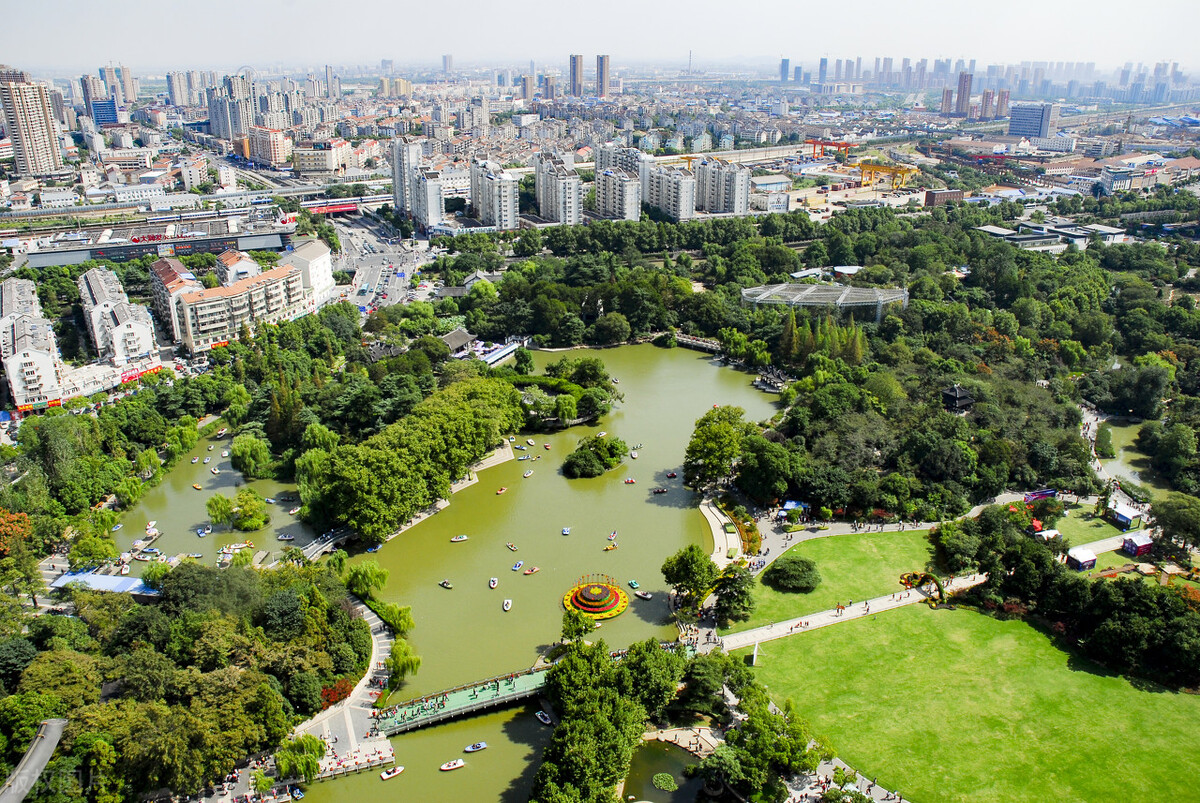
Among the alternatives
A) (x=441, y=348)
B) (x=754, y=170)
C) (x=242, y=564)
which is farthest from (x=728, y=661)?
(x=754, y=170)

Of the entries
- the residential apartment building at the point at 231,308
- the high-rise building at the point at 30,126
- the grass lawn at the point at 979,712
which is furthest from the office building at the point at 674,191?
the high-rise building at the point at 30,126

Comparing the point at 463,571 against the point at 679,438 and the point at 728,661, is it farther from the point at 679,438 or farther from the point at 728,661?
the point at 679,438

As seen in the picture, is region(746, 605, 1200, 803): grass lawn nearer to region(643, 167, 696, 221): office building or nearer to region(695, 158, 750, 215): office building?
region(643, 167, 696, 221): office building

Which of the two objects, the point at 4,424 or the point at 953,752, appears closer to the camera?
the point at 953,752

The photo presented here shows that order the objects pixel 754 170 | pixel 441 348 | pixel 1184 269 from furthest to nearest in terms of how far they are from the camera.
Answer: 1. pixel 754 170
2. pixel 1184 269
3. pixel 441 348

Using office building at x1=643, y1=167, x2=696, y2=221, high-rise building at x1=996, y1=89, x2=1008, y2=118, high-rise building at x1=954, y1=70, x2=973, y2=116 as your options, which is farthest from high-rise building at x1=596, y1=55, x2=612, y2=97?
office building at x1=643, y1=167, x2=696, y2=221

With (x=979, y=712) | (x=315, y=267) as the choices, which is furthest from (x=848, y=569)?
(x=315, y=267)

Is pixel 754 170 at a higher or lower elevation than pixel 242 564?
higher

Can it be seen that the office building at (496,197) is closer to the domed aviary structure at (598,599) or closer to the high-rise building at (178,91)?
the domed aviary structure at (598,599)
